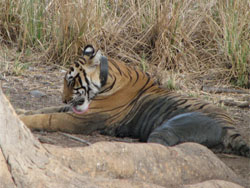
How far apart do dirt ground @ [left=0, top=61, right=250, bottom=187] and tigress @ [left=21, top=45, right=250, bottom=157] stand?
14 centimetres

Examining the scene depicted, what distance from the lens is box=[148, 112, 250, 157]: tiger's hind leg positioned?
426cm

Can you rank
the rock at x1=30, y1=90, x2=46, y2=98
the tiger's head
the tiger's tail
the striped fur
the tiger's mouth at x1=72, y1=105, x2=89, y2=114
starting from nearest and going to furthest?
the tiger's tail → the striped fur → the tiger's mouth at x1=72, y1=105, x2=89, y2=114 → the tiger's head → the rock at x1=30, y1=90, x2=46, y2=98

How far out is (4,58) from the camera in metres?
7.49

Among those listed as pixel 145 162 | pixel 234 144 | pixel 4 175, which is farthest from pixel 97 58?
pixel 4 175

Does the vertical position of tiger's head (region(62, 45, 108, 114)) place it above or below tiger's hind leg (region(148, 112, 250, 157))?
above

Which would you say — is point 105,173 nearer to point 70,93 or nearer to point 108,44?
point 70,93

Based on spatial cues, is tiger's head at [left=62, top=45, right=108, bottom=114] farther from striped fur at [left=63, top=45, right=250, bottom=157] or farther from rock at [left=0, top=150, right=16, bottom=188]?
rock at [left=0, top=150, right=16, bottom=188]

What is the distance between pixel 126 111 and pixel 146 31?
9.91 ft

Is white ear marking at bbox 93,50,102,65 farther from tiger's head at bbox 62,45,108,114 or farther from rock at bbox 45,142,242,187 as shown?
rock at bbox 45,142,242,187

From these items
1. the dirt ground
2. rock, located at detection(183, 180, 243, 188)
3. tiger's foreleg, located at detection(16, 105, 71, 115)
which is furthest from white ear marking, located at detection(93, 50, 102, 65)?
rock, located at detection(183, 180, 243, 188)

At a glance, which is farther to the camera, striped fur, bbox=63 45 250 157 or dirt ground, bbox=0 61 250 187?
striped fur, bbox=63 45 250 157

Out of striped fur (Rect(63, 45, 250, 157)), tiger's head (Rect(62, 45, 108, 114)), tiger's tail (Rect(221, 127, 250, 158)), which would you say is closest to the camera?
tiger's tail (Rect(221, 127, 250, 158))

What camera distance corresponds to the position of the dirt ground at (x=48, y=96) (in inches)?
180

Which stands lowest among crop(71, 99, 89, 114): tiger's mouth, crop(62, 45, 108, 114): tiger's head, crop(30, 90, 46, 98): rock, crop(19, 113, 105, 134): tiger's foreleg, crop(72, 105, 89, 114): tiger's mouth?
crop(30, 90, 46, 98): rock
